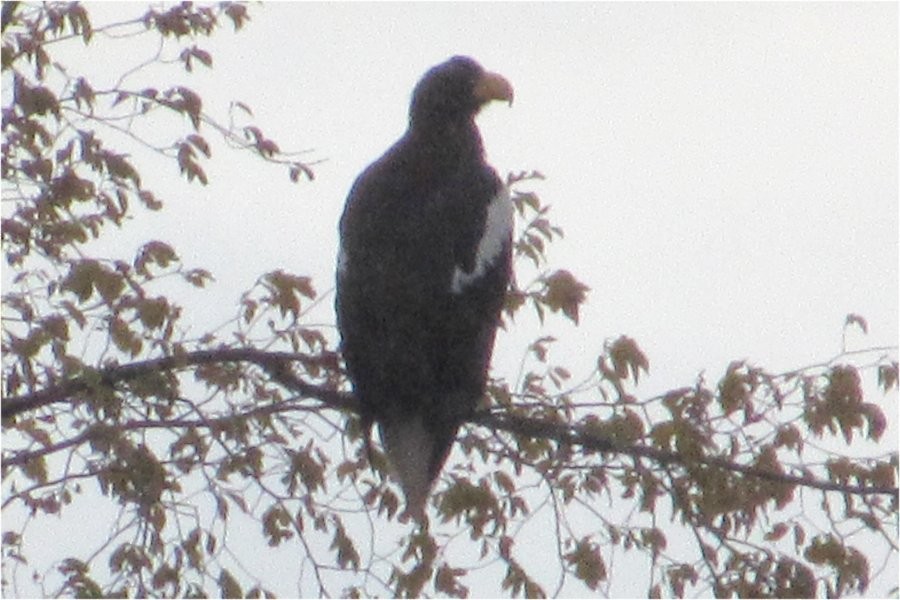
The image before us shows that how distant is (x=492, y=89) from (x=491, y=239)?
3.59 ft

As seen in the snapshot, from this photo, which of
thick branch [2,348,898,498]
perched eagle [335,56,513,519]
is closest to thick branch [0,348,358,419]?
thick branch [2,348,898,498]

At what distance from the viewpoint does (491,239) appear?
679 centimetres

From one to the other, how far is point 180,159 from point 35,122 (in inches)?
19.6

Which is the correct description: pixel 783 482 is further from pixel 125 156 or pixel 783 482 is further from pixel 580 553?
pixel 125 156

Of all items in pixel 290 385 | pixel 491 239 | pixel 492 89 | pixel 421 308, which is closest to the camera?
pixel 290 385

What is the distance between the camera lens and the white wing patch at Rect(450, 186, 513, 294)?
6.68 m

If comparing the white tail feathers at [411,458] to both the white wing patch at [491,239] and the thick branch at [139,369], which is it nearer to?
the white wing patch at [491,239]

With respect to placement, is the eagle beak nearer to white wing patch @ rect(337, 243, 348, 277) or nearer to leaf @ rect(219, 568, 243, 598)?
white wing patch @ rect(337, 243, 348, 277)

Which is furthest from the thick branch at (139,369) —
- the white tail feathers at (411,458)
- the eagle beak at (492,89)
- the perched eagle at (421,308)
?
the eagle beak at (492,89)

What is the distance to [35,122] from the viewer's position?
21.5ft

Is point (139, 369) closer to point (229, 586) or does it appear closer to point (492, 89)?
point (229, 586)

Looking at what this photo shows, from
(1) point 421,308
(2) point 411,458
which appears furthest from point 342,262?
(2) point 411,458

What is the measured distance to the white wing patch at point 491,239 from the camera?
6676 millimetres

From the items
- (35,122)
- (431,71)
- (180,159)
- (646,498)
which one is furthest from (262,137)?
(646,498)
